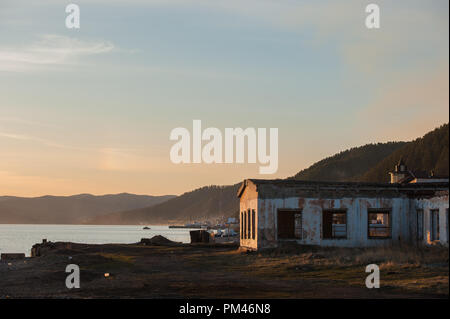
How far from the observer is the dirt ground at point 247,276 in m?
19.5

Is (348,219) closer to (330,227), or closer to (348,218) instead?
(348,218)

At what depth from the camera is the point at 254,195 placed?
38.6 metres

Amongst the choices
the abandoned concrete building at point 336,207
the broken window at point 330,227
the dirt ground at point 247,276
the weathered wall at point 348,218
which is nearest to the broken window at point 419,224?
the abandoned concrete building at point 336,207

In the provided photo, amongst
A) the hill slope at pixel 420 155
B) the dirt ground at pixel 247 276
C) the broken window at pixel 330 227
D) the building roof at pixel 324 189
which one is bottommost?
the dirt ground at pixel 247 276

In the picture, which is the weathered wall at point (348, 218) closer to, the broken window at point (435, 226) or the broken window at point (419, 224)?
the broken window at point (419, 224)

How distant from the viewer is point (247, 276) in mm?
25484

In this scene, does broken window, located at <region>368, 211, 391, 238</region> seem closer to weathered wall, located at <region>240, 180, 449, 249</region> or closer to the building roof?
weathered wall, located at <region>240, 180, 449, 249</region>

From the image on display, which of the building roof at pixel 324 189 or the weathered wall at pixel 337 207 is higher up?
the building roof at pixel 324 189

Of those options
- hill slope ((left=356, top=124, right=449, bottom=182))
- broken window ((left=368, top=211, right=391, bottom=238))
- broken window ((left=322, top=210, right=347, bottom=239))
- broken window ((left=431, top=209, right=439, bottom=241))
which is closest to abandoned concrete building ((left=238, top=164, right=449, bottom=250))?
broken window ((left=368, top=211, right=391, bottom=238))
